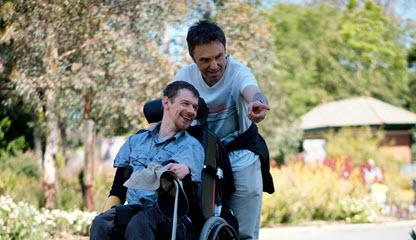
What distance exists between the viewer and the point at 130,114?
48.5 ft

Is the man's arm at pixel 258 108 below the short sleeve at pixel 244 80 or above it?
below

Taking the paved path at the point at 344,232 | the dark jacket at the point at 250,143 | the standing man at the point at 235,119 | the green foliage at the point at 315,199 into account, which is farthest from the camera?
the green foliage at the point at 315,199

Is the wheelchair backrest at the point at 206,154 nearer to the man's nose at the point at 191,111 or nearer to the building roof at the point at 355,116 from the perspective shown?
the man's nose at the point at 191,111

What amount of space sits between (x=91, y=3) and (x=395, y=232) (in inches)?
307

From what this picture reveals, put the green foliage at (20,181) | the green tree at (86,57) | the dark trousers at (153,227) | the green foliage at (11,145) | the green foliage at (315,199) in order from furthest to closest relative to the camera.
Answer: the green foliage at (11,145) < the green foliage at (315,199) < the green foliage at (20,181) < the green tree at (86,57) < the dark trousers at (153,227)

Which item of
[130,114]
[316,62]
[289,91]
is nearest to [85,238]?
[130,114]

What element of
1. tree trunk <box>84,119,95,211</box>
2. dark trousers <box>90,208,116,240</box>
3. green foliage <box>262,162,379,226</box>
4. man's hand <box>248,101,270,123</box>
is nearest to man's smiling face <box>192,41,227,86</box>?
man's hand <box>248,101,270,123</box>

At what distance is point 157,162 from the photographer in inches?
179

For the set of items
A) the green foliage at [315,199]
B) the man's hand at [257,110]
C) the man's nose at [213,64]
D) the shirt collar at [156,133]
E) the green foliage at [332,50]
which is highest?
the green foliage at [332,50]

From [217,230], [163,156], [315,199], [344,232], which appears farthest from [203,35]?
[315,199]

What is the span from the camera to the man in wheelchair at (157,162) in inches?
171

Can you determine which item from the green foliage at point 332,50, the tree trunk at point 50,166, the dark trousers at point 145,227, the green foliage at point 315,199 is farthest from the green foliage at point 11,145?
the green foliage at point 332,50

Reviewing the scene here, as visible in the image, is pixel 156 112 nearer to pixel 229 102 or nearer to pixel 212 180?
pixel 229 102

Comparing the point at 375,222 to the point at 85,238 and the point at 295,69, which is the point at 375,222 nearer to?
the point at 85,238
